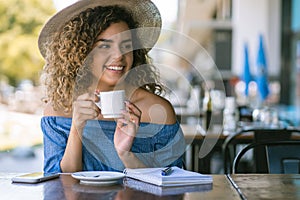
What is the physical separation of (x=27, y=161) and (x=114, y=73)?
5762mm

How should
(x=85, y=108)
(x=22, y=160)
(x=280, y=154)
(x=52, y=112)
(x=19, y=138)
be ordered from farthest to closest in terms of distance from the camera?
(x=19, y=138), (x=22, y=160), (x=280, y=154), (x=52, y=112), (x=85, y=108)

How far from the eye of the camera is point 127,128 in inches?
67.9

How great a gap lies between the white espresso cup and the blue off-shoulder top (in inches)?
12.5

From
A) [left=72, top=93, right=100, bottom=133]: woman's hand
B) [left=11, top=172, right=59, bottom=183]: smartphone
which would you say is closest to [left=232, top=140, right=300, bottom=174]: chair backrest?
[left=72, top=93, right=100, bottom=133]: woman's hand

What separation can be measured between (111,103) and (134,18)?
61cm

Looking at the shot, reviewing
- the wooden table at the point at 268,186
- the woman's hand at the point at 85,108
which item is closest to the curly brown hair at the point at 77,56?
the woman's hand at the point at 85,108

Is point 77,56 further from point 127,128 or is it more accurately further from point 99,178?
point 99,178

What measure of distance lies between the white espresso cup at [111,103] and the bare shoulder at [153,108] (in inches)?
15.2

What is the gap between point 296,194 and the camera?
142 cm

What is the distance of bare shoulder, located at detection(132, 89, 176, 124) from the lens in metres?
2.00

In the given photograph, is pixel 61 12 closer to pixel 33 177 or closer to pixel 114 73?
pixel 114 73

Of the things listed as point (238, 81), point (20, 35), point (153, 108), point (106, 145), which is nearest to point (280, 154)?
point (153, 108)

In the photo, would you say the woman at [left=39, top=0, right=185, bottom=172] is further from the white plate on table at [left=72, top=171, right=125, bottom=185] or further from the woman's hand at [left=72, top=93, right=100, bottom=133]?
the white plate on table at [left=72, top=171, right=125, bottom=185]

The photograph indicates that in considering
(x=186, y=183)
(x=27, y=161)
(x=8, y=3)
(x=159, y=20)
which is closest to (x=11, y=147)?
(x=27, y=161)
